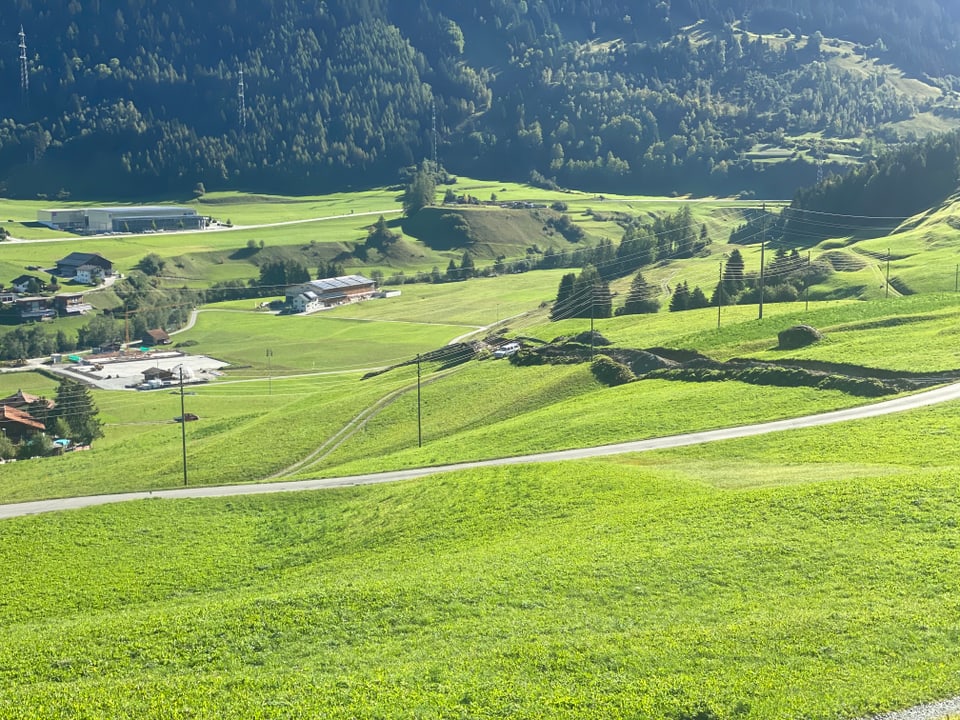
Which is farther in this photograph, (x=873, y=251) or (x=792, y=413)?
(x=873, y=251)

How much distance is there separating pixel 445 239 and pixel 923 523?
→ 557ft

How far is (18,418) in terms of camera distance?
82.7 m

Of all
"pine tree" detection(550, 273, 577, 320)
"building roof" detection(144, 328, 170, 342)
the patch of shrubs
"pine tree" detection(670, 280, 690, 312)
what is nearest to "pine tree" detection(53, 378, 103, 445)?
"building roof" detection(144, 328, 170, 342)

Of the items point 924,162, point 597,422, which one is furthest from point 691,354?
point 924,162

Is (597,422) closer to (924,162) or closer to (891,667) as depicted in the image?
(891,667)

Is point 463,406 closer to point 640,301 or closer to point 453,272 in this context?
point 640,301

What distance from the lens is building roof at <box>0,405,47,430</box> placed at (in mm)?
82125

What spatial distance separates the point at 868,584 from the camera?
29.2 m

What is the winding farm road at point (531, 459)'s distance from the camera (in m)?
50.5

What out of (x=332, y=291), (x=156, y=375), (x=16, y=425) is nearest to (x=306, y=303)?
(x=332, y=291)

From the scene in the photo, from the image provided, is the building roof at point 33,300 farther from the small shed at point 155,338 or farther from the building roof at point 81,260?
the small shed at point 155,338

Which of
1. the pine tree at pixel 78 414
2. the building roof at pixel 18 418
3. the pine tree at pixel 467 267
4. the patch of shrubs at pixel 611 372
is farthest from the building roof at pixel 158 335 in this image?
the patch of shrubs at pixel 611 372

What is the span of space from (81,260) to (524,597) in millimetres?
152603

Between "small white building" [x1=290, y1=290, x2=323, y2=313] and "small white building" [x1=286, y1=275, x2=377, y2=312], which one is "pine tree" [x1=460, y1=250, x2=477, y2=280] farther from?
"small white building" [x1=290, y1=290, x2=323, y2=313]
